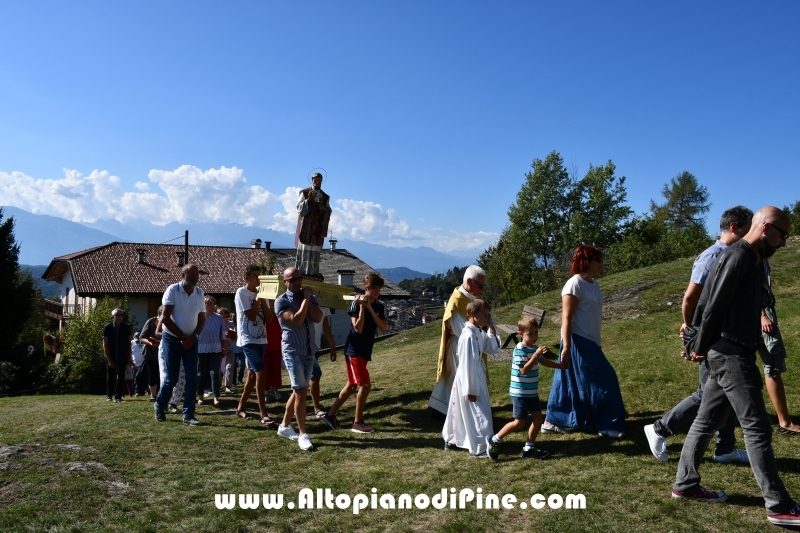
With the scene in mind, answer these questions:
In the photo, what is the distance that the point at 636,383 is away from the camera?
8328mm

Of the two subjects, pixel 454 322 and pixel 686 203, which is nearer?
pixel 454 322

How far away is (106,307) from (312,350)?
23.4 m

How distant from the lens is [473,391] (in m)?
6.09

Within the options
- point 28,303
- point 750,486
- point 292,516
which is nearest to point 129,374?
point 292,516

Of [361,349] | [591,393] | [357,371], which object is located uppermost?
[361,349]

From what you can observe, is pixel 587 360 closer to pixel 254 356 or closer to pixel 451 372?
pixel 451 372

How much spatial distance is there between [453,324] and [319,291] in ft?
7.69

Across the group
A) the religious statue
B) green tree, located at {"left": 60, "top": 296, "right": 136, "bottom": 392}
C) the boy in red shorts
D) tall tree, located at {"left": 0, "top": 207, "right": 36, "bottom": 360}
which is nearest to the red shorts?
the boy in red shorts

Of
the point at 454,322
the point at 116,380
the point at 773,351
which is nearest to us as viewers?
the point at 773,351

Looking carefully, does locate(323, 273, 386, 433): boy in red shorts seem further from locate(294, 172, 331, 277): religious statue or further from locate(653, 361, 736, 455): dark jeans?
locate(653, 361, 736, 455): dark jeans

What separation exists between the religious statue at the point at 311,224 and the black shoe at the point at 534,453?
524cm

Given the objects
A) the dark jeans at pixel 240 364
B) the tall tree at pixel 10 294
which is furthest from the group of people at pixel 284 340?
the tall tree at pixel 10 294

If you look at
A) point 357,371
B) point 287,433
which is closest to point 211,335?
point 287,433

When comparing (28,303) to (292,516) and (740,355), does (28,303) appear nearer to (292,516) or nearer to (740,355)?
(292,516)
